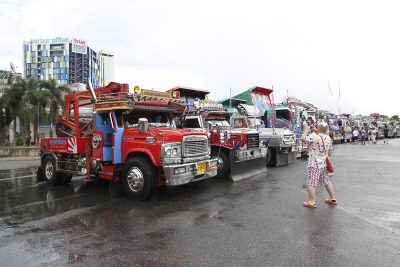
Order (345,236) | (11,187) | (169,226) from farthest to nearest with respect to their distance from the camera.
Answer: (11,187) → (169,226) → (345,236)

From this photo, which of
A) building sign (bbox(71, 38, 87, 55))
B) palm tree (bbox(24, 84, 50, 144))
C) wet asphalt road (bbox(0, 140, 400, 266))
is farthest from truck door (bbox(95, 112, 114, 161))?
building sign (bbox(71, 38, 87, 55))

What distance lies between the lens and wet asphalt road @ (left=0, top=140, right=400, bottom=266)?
455cm

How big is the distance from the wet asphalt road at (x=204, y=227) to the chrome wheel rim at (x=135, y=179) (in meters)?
0.35

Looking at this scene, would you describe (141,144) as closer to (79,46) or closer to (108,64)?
(79,46)

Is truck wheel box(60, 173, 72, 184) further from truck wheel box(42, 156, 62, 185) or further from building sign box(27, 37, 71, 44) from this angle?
building sign box(27, 37, 71, 44)

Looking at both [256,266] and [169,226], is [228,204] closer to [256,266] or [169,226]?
[169,226]

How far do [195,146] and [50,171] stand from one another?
196 inches

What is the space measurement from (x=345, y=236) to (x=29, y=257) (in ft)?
14.9

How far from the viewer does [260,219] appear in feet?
20.7

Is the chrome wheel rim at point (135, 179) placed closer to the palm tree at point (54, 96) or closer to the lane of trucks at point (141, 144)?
the lane of trucks at point (141, 144)

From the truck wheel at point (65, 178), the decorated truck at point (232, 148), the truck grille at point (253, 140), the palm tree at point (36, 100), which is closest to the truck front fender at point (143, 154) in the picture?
the decorated truck at point (232, 148)

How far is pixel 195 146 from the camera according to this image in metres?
8.30

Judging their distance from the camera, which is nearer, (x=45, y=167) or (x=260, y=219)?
(x=260, y=219)

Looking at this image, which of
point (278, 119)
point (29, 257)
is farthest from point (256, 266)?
point (278, 119)
